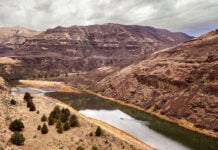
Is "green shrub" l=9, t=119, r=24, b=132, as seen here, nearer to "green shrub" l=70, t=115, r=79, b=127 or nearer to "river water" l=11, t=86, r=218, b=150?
"green shrub" l=70, t=115, r=79, b=127

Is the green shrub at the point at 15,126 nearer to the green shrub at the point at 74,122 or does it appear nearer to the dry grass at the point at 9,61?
the green shrub at the point at 74,122

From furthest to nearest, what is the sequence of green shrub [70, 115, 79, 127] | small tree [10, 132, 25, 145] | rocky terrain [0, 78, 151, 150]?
green shrub [70, 115, 79, 127] → rocky terrain [0, 78, 151, 150] → small tree [10, 132, 25, 145]

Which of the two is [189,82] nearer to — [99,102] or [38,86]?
[99,102]

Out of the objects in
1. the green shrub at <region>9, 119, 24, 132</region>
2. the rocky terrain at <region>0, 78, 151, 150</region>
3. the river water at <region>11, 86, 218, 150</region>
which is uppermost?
the green shrub at <region>9, 119, 24, 132</region>

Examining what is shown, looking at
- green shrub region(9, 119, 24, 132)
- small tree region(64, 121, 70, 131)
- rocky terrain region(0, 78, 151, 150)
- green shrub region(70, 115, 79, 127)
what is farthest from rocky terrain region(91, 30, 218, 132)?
green shrub region(9, 119, 24, 132)

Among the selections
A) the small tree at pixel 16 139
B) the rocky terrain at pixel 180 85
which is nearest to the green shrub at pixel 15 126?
the small tree at pixel 16 139

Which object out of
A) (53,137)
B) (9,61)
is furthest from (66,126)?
(9,61)

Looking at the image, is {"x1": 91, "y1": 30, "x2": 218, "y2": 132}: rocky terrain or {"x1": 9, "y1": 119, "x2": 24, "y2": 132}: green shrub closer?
{"x1": 9, "y1": 119, "x2": 24, "y2": 132}: green shrub
